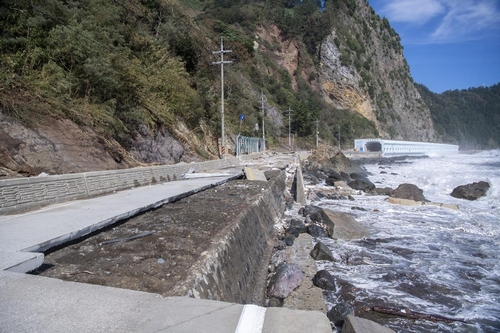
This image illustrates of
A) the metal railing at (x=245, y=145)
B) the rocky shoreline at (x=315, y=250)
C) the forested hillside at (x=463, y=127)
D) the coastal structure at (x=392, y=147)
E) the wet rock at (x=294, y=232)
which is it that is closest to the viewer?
the rocky shoreline at (x=315, y=250)

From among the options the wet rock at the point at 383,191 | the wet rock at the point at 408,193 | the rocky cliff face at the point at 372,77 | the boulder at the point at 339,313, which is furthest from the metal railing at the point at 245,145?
the rocky cliff face at the point at 372,77

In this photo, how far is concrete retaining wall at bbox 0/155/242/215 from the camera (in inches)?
221

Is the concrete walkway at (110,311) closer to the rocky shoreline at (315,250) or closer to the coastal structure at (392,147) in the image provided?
the rocky shoreline at (315,250)

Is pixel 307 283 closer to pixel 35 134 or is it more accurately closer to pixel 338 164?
pixel 35 134

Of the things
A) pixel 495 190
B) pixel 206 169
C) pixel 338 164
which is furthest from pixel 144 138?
pixel 338 164

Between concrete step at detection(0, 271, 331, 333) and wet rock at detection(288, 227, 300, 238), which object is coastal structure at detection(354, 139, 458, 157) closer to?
wet rock at detection(288, 227, 300, 238)

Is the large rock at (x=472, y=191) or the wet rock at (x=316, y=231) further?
the large rock at (x=472, y=191)

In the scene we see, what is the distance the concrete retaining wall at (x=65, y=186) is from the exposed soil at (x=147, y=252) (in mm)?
1977

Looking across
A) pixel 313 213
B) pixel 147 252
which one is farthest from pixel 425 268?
pixel 147 252

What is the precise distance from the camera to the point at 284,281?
561 cm

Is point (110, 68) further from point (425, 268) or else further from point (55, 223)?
point (425, 268)

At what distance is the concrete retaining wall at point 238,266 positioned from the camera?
3516mm

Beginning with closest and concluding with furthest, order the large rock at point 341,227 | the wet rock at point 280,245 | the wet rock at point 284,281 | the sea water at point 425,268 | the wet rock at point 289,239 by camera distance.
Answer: the wet rock at point 284,281
the sea water at point 425,268
the wet rock at point 280,245
the wet rock at point 289,239
the large rock at point 341,227

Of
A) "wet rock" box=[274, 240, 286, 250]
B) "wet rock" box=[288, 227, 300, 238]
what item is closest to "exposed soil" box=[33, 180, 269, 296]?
"wet rock" box=[274, 240, 286, 250]
